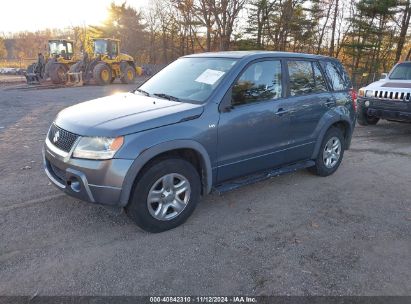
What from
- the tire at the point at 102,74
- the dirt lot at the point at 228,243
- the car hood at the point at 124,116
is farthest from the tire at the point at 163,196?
the tire at the point at 102,74

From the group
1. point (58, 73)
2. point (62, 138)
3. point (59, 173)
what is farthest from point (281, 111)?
point (58, 73)

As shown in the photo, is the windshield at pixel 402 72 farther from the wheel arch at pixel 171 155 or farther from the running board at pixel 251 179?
the wheel arch at pixel 171 155

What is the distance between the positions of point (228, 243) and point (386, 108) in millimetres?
6905

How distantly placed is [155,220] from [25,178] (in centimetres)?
259

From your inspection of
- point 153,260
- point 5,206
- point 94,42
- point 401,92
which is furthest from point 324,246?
point 94,42

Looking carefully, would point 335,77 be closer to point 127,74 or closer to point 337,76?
point 337,76

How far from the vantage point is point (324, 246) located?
3541 mm

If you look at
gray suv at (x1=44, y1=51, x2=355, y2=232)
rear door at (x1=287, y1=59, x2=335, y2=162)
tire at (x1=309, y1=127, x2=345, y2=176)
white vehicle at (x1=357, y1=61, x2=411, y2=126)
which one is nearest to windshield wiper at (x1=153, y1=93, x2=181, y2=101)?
gray suv at (x1=44, y1=51, x2=355, y2=232)

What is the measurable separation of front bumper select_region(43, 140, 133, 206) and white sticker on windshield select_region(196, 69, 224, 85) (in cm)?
144

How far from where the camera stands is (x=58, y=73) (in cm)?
2181

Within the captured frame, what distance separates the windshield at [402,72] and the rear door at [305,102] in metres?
5.47

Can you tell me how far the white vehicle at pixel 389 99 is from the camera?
329 inches

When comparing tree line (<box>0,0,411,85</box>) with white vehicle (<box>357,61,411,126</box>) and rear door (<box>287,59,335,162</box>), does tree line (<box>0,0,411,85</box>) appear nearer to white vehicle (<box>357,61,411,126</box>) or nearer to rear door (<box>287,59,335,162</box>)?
white vehicle (<box>357,61,411,126</box>)

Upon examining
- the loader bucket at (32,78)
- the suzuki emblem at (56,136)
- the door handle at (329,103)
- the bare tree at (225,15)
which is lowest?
the loader bucket at (32,78)
